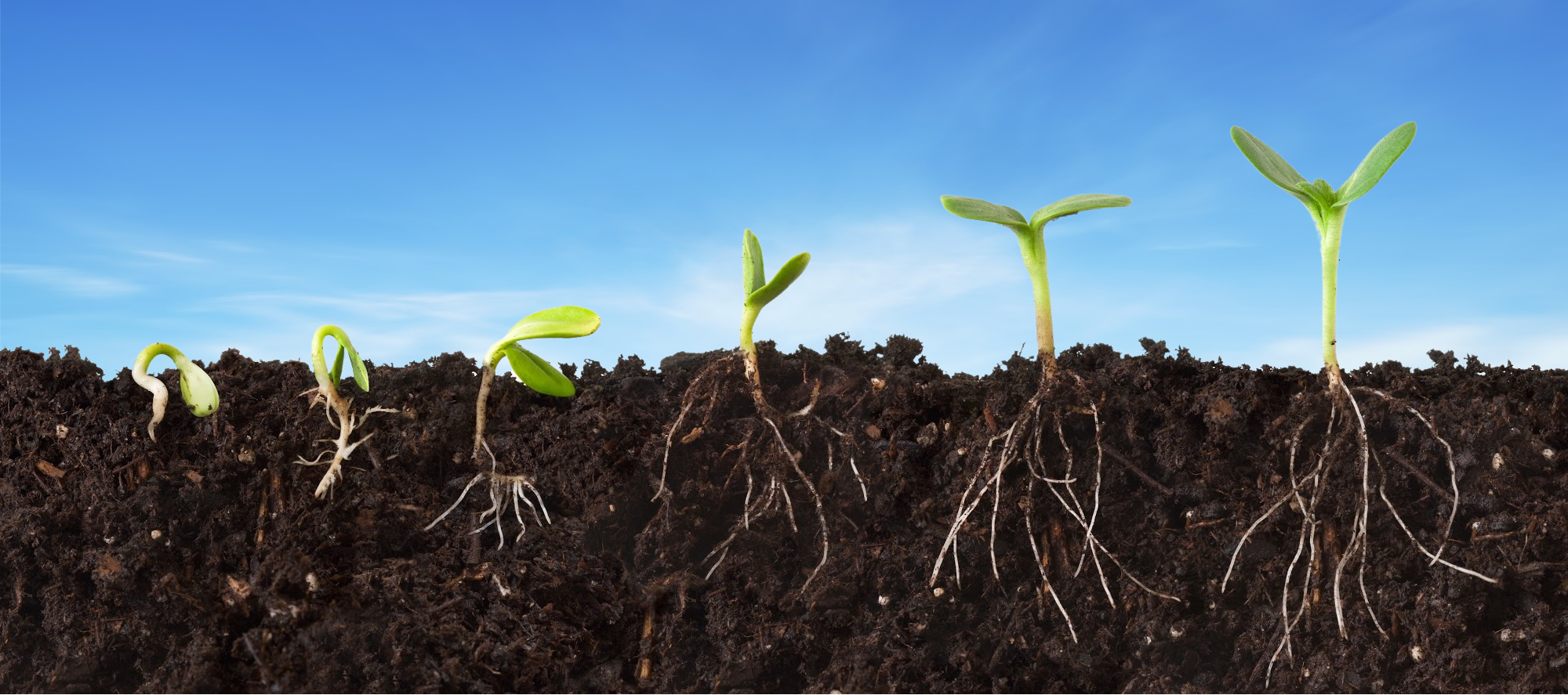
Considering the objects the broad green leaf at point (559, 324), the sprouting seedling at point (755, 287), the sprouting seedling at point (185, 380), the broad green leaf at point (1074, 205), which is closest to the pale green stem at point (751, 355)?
the sprouting seedling at point (755, 287)

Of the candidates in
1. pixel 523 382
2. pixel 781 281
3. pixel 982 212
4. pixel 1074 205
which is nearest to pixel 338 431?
pixel 523 382

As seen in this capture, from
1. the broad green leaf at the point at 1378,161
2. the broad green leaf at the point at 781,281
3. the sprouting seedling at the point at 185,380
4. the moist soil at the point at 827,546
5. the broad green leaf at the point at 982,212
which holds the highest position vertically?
the broad green leaf at the point at 1378,161

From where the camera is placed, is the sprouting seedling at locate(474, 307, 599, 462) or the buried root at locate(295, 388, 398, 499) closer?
the sprouting seedling at locate(474, 307, 599, 462)

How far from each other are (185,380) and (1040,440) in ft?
5.69

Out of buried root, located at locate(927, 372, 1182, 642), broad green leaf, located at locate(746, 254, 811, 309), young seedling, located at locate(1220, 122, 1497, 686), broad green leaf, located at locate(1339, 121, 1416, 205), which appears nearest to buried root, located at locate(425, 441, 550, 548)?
broad green leaf, located at locate(746, 254, 811, 309)

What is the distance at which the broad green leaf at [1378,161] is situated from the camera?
1703 millimetres

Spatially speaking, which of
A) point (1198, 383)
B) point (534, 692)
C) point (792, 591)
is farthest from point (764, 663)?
point (1198, 383)

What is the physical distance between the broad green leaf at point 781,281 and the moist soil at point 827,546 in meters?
0.15

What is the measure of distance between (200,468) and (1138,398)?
189 centimetres

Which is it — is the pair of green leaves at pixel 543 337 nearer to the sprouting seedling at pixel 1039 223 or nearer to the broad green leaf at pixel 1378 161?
the sprouting seedling at pixel 1039 223

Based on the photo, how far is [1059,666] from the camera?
5.86ft

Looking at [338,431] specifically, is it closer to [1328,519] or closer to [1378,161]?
[1328,519]

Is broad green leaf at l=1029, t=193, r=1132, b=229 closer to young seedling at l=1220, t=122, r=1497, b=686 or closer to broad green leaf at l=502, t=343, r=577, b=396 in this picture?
young seedling at l=1220, t=122, r=1497, b=686

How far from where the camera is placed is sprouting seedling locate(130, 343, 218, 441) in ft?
6.30
